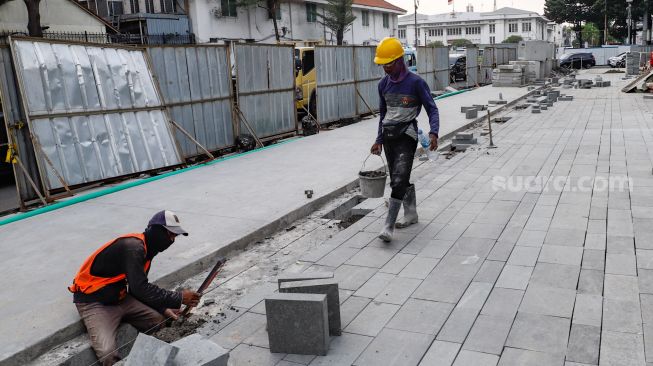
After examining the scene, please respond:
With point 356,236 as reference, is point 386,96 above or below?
above

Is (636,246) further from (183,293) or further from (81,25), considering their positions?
(81,25)

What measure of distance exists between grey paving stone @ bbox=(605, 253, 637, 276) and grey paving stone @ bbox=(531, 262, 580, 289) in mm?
290

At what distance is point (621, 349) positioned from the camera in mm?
3637

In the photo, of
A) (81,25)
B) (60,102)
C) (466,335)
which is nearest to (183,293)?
(466,335)

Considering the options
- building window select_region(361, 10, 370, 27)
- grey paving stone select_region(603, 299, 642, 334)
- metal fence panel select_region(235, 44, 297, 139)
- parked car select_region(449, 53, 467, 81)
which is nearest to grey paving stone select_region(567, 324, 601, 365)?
grey paving stone select_region(603, 299, 642, 334)

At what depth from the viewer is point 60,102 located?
845 cm

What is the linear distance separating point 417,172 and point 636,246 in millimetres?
4498

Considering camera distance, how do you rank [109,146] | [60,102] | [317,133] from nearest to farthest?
[60,102] → [109,146] → [317,133]

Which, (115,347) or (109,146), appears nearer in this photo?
(115,347)

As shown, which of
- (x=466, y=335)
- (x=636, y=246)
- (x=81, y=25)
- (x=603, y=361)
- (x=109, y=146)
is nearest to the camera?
(x=603, y=361)

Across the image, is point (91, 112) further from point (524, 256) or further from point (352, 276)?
point (524, 256)

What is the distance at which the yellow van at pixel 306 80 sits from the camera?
51.6 feet

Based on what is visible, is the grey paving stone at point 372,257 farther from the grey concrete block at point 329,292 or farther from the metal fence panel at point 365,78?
the metal fence panel at point 365,78

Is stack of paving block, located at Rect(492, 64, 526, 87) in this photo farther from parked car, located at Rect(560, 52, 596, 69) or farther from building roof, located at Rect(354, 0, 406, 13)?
parked car, located at Rect(560, 52, 596, 69)
